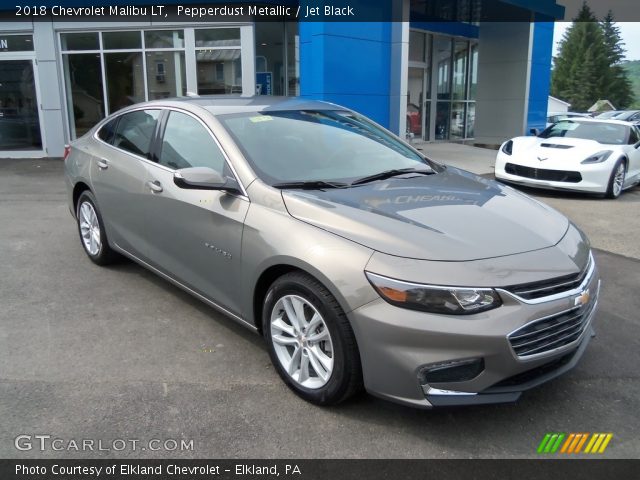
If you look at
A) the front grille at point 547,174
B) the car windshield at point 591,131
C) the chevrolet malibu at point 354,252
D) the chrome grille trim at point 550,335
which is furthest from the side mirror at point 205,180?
the car windshield at point 591,131

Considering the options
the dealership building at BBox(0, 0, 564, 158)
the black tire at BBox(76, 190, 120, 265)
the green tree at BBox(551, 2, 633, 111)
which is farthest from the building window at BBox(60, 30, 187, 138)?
the green tree at BBox(551, 2, 633, 111)

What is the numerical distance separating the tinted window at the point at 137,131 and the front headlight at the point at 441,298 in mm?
2590

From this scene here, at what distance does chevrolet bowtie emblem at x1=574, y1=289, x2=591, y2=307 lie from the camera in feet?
9.12

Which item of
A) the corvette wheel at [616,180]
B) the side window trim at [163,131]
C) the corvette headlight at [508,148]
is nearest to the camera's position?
the side window trim at [163,131]

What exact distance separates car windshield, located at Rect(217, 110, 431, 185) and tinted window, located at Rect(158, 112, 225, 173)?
0.17m

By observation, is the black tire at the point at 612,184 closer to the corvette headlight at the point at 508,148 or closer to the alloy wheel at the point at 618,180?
the alloy wheel at the point at 618,180

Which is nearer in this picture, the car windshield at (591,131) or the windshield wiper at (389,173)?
the windshield wiper at (389,173)

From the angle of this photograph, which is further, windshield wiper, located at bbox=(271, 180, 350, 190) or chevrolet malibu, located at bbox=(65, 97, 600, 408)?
windshield wiper, located at bbox=(271, 180, 350, 190)

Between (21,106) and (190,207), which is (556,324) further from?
(21,106)

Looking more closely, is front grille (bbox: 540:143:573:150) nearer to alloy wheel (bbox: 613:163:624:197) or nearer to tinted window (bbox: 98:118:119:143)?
alloy wheel (bbox: 613:163:624:197)

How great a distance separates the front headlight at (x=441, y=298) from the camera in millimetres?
2527

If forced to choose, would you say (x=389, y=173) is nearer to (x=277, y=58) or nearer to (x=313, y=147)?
(x=313, y=147)

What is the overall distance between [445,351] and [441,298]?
0.24 meters

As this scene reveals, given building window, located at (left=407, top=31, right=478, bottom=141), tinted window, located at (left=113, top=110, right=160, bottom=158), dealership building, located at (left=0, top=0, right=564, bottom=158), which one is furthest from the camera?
building window, located at (left=407, top=31, right=478, bottom=141)
